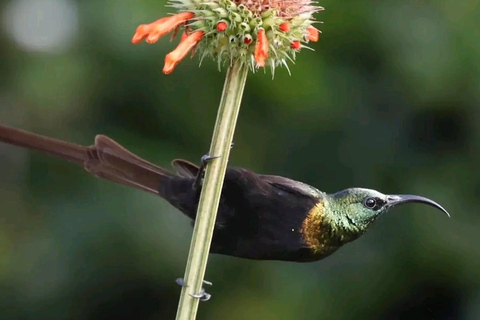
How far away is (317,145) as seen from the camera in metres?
2.52

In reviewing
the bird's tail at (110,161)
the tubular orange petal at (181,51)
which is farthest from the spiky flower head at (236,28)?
the bird's tail at (110,161)

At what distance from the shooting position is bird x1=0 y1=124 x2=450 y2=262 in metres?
1.56

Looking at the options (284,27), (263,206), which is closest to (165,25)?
(284,27)

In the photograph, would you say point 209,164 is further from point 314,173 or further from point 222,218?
point 314,173

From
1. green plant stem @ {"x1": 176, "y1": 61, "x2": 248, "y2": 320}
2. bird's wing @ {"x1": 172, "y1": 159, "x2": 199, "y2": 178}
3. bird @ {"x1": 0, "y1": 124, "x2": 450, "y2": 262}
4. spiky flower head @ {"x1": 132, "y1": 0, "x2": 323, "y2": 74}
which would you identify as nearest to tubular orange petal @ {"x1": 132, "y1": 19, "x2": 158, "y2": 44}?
spiky flower head @ {"x1": 132, "y1": 0, "x2": 323, "y2": 74}

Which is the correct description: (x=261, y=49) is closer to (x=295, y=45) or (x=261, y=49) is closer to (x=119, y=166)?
(x=295, y=45)

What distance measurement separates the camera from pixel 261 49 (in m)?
1.09

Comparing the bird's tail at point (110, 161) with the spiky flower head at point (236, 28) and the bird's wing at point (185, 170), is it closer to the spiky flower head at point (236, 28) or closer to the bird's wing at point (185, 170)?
the bird's wing at point (185, 170)

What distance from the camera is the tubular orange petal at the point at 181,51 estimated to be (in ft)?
3.52

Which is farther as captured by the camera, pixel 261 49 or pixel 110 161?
pixel 110 161

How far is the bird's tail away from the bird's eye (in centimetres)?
38

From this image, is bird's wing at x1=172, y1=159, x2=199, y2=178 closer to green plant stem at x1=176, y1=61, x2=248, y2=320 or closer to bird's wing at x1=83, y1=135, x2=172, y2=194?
bird's wing at x1=83, y1=135, x2=172, y2=194

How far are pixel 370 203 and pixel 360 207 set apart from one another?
3 cm

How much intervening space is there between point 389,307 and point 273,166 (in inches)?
20.8
